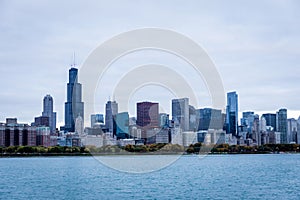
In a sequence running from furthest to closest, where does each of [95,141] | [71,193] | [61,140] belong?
1. [61,140]
2. [95,141]
3. [71,193]

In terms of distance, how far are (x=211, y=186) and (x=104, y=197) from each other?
12.2m

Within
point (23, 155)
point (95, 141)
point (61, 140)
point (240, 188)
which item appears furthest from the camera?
point (61, 140)

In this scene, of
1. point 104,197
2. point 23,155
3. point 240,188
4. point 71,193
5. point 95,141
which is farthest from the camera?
point 95,141

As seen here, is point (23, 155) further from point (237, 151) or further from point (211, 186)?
point (211, 186)

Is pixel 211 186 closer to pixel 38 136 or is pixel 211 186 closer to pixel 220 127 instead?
pixel 220 127

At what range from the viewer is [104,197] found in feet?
119

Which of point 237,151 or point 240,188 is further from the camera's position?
point 237,151

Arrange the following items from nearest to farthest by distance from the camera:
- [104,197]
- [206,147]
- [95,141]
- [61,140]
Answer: [104,197] < [95,141] < [206,147] < [61,140]

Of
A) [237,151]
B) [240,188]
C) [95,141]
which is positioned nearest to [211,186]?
[240,188]

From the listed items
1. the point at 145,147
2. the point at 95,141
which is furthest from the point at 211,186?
the point at 95,141

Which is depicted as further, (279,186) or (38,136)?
(38,136)

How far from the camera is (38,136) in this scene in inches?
7426

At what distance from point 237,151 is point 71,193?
149 metres

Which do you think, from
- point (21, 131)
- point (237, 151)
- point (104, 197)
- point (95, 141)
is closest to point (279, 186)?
point (104, 197)
